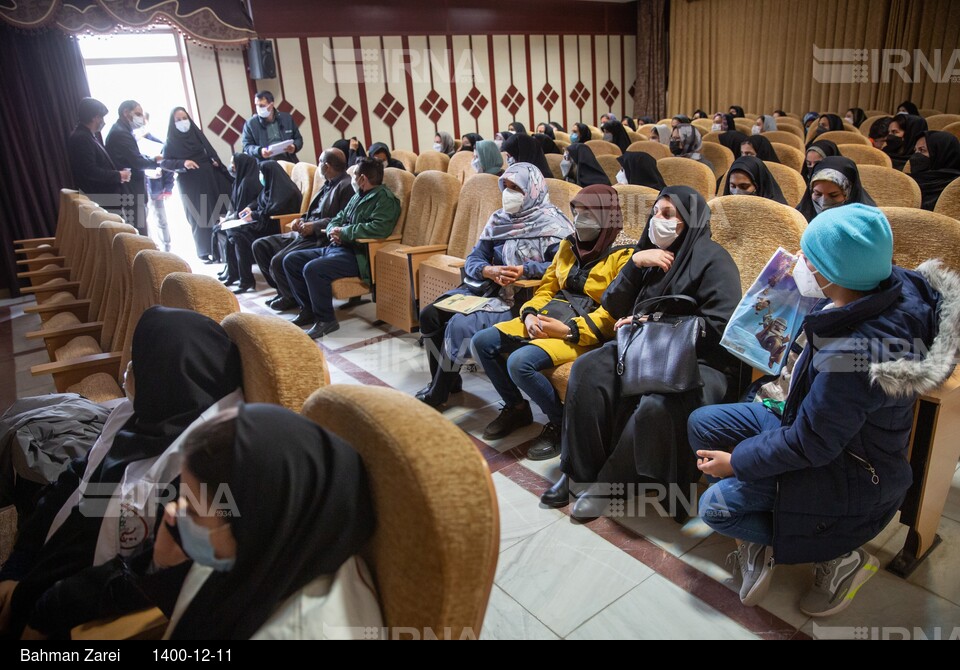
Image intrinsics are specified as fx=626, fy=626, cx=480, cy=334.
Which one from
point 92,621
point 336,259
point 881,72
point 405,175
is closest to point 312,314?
point 336,259

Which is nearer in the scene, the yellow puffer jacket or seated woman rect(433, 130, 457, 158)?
the yellow puffer jacket

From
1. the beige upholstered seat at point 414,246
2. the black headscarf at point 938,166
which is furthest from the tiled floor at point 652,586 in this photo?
the black headscarf at point 938,166

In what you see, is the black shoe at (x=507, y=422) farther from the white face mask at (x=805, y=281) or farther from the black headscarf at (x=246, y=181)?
the black headscarf at (x=246, y=181)

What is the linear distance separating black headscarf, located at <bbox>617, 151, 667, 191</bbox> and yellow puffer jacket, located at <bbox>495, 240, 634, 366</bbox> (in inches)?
62.7

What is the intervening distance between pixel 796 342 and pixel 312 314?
11.1ft

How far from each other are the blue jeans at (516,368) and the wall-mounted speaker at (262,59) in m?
6.94

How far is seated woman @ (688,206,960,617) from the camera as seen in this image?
4.49ft

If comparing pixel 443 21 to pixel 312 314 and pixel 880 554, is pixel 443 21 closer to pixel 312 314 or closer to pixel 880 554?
pixel 312 314

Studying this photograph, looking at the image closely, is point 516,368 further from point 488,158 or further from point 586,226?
point 488,158

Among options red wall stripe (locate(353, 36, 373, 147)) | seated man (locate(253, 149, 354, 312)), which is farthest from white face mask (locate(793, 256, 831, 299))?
red wall stripe (locate(353, 36, 373, 147))

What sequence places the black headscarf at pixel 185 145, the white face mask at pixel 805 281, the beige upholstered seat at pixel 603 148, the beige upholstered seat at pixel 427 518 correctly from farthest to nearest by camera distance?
1. the black headscarf at pixel 185 145
2. the beige upholstered seat at pixel 603 148
3. the white face mask at pixel 805 281
4. the beige upholstered seat at pixel 427 518

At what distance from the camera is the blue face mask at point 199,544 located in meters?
0.86

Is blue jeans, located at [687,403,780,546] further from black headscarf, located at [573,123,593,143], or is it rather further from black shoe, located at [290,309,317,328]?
black headscarf, located at [573,123,593,143]

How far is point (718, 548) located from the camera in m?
1.91
